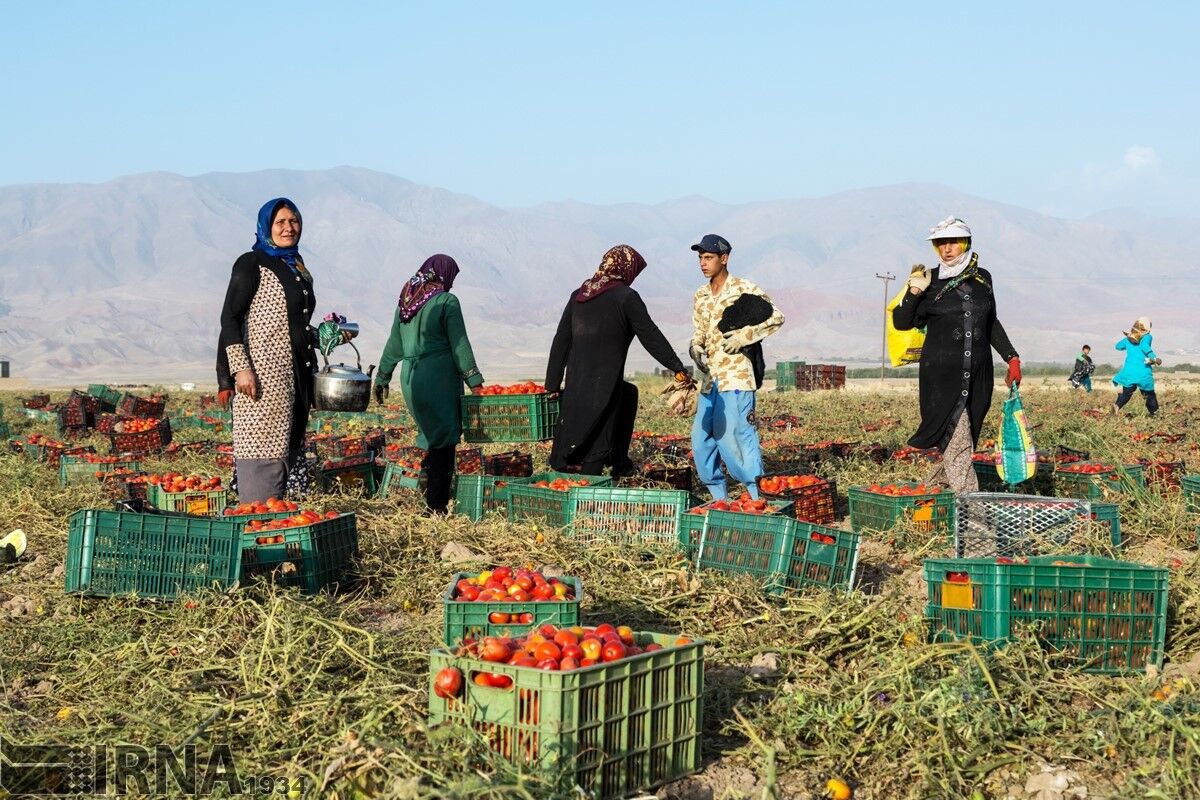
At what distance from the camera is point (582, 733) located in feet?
14.1

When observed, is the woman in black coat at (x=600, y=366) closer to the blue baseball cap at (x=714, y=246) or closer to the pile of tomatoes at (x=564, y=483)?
the blue baseball cap at (x=714, y=246)

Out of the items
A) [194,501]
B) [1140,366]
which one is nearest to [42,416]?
[194,501]

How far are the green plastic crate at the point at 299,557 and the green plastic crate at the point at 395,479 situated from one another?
2851 mm

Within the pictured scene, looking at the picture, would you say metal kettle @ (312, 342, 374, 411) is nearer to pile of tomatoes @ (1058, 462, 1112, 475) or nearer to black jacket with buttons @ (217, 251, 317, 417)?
black jacket with buttons @ (217, 251, 317, 417)

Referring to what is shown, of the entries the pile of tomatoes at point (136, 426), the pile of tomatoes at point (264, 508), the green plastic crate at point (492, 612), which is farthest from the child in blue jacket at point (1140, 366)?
the green plastic crate at point (492, 612)

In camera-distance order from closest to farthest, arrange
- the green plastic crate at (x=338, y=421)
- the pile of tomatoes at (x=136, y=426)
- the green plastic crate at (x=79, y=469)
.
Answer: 1. the green plastic crate at (x=79, y=469)
2. the pile of tomatoes at (x=136, y=426)
3. the green plastic crate at (x=338, y=421)

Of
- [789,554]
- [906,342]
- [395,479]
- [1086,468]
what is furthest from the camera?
[395,479]

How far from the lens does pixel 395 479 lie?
10789 mm

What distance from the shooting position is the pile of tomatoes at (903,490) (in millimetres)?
9195

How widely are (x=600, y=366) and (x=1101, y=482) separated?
414 centimetres

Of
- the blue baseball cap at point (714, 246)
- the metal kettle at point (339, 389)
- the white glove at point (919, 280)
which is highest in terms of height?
the blue baseball cap at point (714, 246)

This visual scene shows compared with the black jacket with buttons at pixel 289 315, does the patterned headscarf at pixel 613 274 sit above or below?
above

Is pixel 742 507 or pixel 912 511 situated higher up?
pixel 742 507

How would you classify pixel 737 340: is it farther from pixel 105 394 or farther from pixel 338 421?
pixel 105 394
